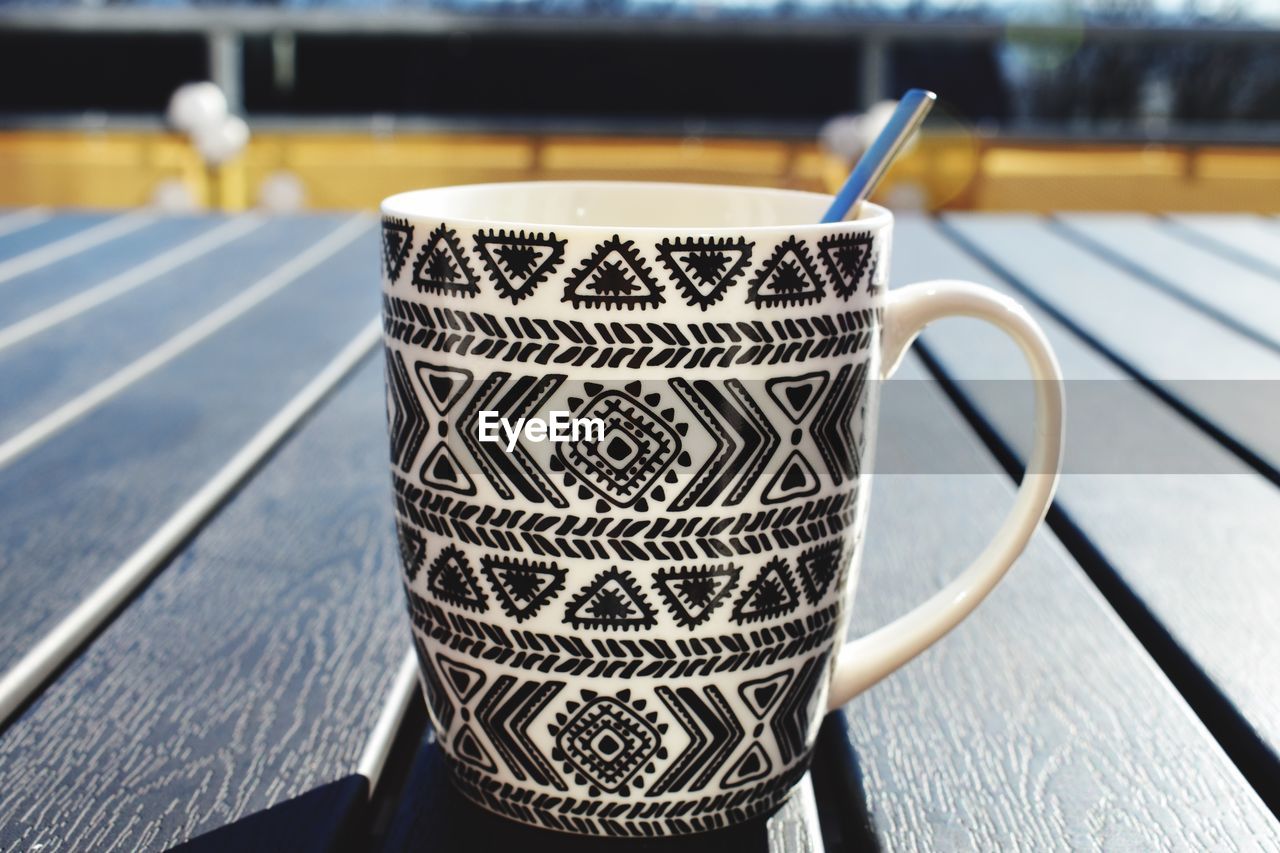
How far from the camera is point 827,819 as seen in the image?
31cm

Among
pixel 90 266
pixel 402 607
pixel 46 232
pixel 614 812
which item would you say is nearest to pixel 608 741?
pixel 614 812

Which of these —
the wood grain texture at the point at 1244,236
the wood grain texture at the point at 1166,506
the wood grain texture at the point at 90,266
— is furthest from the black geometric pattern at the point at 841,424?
the wood grain texture at the point at 1244,236

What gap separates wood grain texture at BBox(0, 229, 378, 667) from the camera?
385 mm

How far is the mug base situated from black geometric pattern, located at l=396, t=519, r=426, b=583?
0.05 meters

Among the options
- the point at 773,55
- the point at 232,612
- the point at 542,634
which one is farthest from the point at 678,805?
the point at 773,55

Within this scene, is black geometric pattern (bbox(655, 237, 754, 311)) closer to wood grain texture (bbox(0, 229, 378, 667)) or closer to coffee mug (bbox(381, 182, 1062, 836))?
coffee mug (bbox(381, 182, 1062, 836))

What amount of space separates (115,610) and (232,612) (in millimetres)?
34

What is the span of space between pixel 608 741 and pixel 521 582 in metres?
0.04

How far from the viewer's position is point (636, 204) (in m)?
0.34

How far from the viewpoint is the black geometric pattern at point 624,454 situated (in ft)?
0.80

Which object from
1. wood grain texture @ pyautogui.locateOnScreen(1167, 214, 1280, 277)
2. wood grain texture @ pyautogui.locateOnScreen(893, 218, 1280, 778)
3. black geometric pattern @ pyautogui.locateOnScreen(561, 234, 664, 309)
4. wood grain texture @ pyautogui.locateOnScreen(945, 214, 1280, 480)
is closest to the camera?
black geometric pattern @ pyautogui.locateOnScreen(561, 234, 664, 309)

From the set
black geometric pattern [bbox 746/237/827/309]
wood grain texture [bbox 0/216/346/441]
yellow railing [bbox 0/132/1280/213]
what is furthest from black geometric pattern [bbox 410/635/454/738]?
yellow railing [bbox 0/132/1280/213]

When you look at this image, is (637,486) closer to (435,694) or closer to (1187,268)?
(435,694)

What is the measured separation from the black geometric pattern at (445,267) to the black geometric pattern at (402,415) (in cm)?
2
